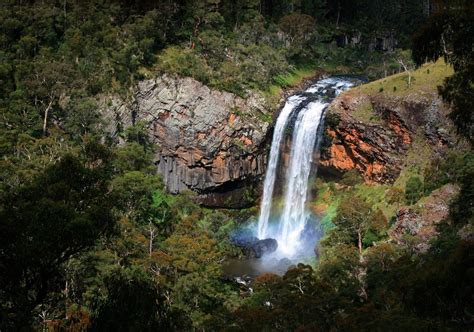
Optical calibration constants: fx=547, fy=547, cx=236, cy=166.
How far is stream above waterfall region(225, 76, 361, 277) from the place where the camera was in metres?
46.6

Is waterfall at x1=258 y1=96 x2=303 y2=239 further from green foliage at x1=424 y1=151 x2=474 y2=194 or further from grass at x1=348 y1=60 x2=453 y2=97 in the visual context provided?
green foliage at x1=424 y1=151 x2=474 y2=194

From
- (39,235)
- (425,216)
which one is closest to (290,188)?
(425,216)

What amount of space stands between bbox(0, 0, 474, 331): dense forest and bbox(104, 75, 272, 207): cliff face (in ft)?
4.20

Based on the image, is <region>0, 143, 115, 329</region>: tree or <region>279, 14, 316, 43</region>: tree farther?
<region>279, 14, 316, 43</region>: tree

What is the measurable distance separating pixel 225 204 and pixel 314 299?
89.7 feet

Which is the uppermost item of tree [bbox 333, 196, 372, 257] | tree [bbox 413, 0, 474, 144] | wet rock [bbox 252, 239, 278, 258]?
tree [bbox 413, 0, 474, 144]

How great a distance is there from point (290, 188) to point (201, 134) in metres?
9.74

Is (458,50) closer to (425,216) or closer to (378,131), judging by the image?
(425,216)

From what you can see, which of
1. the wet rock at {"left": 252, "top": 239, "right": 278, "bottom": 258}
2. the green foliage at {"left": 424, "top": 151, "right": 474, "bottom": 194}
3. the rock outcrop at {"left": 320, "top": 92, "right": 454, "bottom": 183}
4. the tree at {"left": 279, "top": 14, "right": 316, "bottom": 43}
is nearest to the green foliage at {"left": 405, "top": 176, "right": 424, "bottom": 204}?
the green foliage at {"left": 424, "top": 151, "right": 474, "bottom": 194}

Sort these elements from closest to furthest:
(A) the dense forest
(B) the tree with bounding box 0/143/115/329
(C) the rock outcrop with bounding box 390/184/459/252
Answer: (B) the tree with bounding box 0/143/115/329
(A) the dense forest
(C) the rock outcrop with bounding box 390/184/459/252

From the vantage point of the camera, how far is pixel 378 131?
46344mm

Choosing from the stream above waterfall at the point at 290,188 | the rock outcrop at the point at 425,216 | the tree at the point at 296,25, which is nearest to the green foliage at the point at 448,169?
the rock outcrop at the point at 425,216

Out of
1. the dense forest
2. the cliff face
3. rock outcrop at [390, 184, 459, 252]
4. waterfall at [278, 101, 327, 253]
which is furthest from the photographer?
the cliff face

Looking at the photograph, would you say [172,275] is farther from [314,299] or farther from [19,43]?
[19,43]
